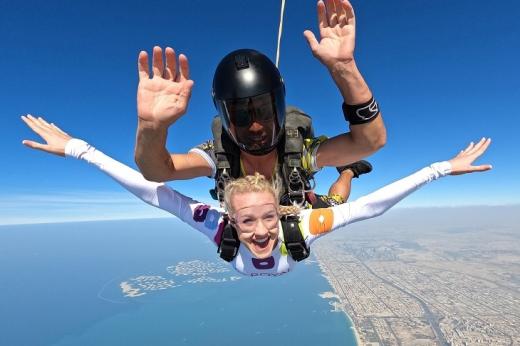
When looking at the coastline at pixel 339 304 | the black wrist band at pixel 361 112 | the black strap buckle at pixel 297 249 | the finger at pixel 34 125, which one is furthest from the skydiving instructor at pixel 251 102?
the coastline at pixel 339 304

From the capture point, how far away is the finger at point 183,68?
1669 mm

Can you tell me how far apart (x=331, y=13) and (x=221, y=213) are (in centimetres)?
184

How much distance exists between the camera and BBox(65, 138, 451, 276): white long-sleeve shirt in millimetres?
2682

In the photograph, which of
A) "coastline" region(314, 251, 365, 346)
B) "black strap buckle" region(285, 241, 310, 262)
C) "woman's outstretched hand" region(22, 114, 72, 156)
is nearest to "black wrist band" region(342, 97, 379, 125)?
Answer: "black strap buckle" region(285, 241, 310, 262)

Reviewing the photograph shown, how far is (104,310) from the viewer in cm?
6216

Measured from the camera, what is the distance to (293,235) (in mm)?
2631

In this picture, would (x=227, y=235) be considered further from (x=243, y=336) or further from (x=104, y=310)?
(x=104, y=310)

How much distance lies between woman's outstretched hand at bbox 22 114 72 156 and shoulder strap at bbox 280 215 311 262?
1.95 m

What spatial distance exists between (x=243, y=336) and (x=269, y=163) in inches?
2064

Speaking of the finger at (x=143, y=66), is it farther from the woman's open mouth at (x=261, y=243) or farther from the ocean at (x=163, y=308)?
the ocean at (x=163, y=308)

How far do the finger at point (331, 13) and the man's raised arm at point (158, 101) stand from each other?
803mm

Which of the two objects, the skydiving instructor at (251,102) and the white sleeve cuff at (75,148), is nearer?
the skydiving instructor at (251,102)

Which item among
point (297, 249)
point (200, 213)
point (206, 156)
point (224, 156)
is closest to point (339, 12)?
point (224, 156)

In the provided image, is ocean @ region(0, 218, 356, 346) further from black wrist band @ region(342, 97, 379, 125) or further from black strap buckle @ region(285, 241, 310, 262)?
black wrist band @ region(342, 97, 379, 125)
